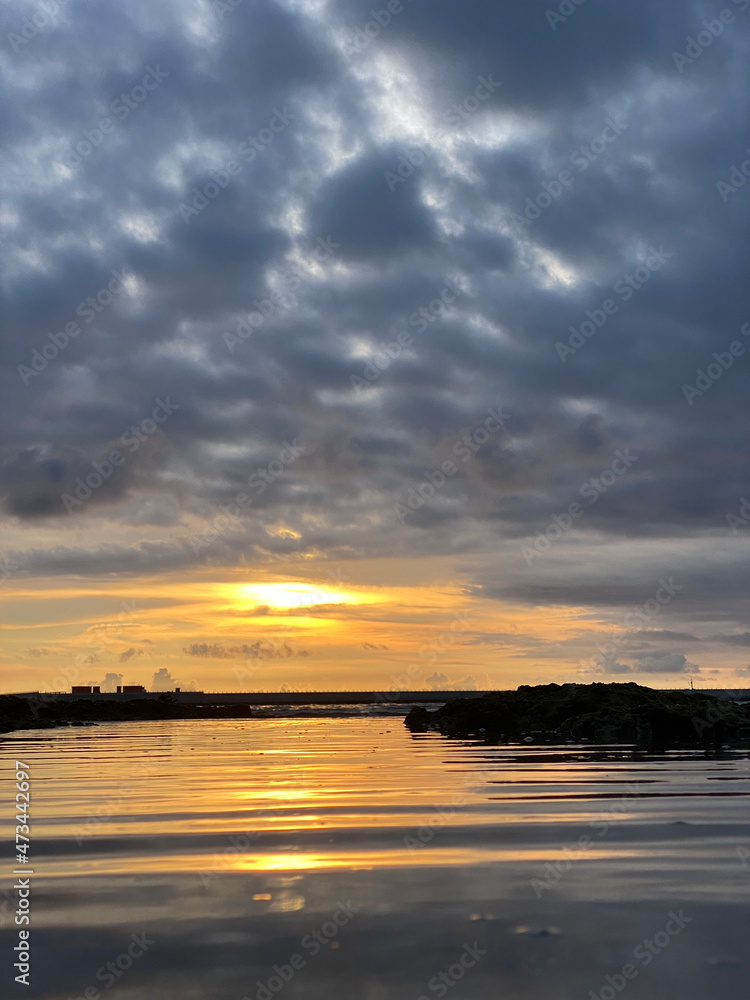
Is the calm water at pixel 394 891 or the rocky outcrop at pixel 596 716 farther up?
the calm water at pixel 394 891

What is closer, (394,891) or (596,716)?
(394,891)

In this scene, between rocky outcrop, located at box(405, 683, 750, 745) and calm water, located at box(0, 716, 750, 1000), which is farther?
rocky outcrop, located at box(405, 683, 750, 745)

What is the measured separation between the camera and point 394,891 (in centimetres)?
773

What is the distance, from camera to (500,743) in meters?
27.7

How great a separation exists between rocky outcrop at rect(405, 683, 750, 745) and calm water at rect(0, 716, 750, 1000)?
42.1ft

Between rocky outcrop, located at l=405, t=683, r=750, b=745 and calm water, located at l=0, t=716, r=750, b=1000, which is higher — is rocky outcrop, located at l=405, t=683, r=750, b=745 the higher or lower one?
the lower one

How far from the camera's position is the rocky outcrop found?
92.8 feet

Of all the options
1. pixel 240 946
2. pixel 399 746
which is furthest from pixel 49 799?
pixel 399 746

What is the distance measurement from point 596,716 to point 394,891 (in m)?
23.7

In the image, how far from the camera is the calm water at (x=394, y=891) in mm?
5652

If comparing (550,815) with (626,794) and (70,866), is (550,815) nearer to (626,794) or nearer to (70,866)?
(626,794)

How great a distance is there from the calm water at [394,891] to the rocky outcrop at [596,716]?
506 inches

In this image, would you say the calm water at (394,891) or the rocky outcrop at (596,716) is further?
the rocky outcrop at (596,716)

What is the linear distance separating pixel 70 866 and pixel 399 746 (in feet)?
63.5
